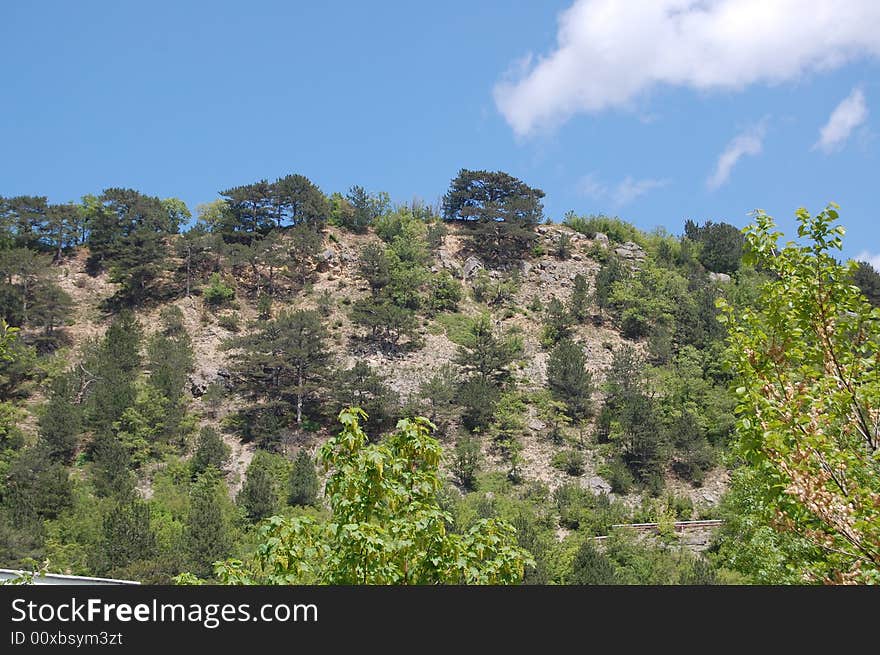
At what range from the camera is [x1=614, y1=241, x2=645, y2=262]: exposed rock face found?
197 ft

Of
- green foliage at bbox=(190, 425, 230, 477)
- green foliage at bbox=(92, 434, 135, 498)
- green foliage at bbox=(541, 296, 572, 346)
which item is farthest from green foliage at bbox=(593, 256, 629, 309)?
green foliage at bbox=(92, 434, 135, 498)

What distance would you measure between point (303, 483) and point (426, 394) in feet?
28.8

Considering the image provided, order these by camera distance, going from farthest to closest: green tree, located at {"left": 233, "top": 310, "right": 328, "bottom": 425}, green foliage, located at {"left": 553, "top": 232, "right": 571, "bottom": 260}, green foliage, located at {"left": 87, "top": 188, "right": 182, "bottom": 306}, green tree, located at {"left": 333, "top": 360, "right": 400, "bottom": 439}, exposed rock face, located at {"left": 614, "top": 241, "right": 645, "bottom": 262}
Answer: exposed rock face, located at {"left": 614, "top": 241, "right": 645, "bottom": 262} → green foliage, located at {"left": 553, "top": 232, "right": 571, "bottom": 260} → green foliage, located at {"left": 87, "top": 188, "right": 182, "bottom": 306} → green tree, located at {"left": 233, "top": 310, "right": 328, "bottom": 425} → green tree, located at {"left": 333, "top": 360, "right": 400, "bottom": 439}

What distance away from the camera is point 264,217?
2250 inches

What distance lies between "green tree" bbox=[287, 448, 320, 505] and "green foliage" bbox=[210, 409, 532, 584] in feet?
86.2

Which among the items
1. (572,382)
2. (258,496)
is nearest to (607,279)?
(572,382)

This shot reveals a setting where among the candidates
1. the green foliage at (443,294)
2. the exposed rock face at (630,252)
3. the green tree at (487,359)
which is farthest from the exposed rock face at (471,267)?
the green tree at (487,359)

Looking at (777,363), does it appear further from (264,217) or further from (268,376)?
(264,217)

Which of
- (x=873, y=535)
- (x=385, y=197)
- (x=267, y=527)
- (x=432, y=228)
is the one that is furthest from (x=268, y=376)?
(x=873, y=535)

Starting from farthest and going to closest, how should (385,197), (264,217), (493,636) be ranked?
(385,197)
(264,217)
(493,636)

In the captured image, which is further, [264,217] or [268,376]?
[264,217]

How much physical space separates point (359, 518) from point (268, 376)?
1412 inches

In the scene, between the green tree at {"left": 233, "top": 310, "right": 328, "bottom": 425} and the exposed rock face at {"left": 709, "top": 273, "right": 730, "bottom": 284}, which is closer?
the green tree at {"left": 233, "top": 310, "right": 328, "bottom": 425}

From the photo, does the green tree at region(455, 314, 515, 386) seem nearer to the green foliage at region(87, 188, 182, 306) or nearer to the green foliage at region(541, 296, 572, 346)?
the green foliage at region(541, 296, 572, 346)
